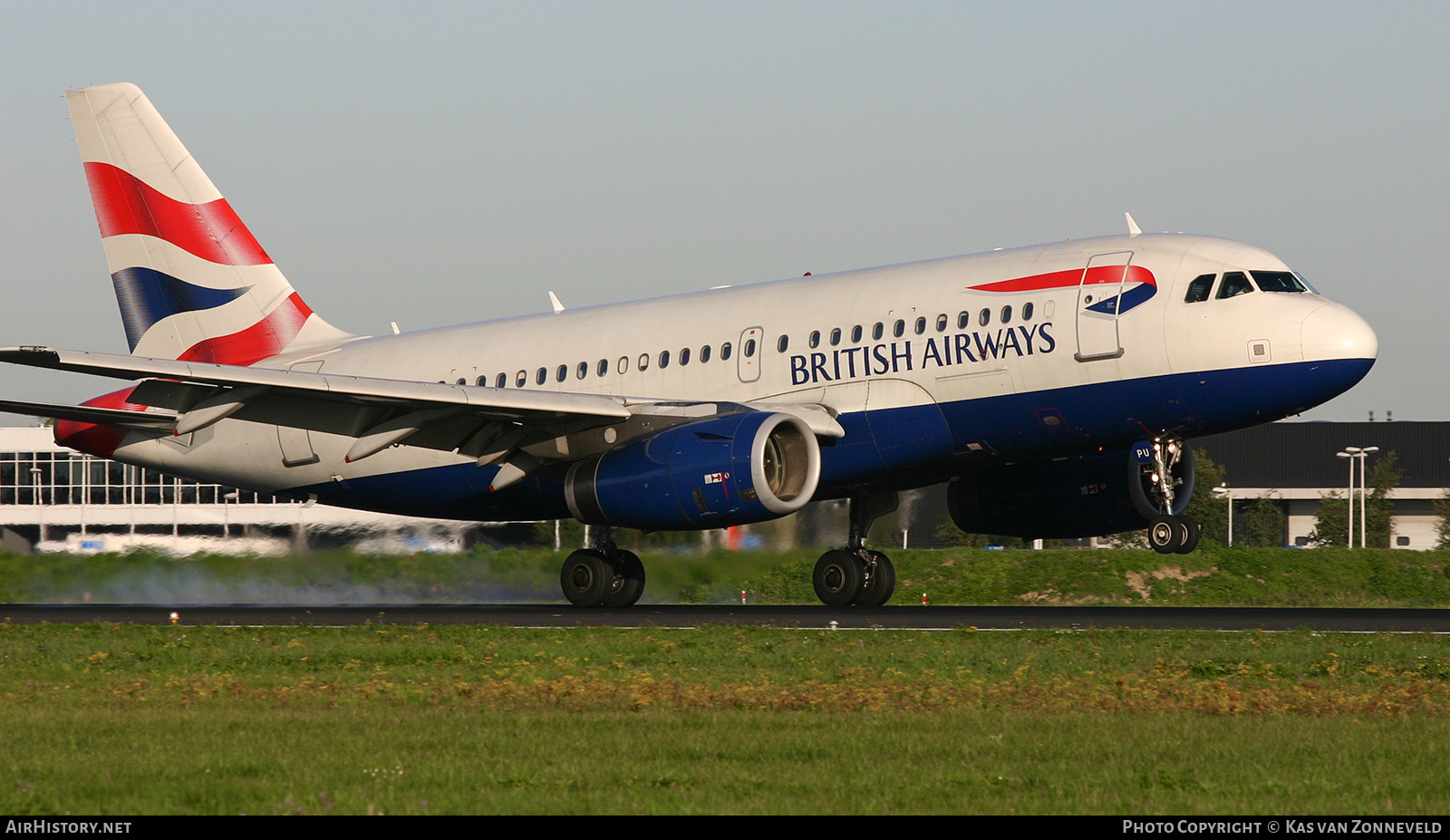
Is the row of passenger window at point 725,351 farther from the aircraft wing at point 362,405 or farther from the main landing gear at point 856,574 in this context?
the main landing gear at point 856,574

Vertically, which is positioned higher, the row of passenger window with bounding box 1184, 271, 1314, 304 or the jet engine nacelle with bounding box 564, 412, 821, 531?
the row of passenger window with bounding box 1184, 271, 1314, 304

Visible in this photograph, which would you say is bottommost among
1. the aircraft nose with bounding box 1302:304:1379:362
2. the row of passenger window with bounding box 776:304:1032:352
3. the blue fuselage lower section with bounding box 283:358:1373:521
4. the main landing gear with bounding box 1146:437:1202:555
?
the main landing gear with bounding box 1146:437:1202:555

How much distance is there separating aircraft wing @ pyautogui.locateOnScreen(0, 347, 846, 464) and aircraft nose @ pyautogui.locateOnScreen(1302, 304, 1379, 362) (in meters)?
6.89

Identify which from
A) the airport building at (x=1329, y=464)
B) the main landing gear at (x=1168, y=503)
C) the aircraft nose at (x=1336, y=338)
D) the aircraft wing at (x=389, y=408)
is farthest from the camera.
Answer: the airport building at (x=1329, y=464)

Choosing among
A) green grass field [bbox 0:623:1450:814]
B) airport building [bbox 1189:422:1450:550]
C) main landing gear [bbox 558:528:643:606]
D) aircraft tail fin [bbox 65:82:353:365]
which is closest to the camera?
green grass field [bbox 0:623:1450:814]

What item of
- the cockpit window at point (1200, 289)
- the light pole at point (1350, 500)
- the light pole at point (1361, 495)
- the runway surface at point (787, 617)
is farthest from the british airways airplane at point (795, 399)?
the light pole at point (1361, 495)

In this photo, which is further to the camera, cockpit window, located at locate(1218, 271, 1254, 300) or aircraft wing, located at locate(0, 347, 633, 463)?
aircraft wing, located at locate(0, 347, 633, 463)

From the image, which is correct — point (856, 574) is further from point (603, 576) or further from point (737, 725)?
point (737, 725)

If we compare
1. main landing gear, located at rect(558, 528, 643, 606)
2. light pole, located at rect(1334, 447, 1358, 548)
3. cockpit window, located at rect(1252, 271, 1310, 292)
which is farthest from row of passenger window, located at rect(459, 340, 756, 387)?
light pole, located at rect(1334, 447, 1358, 548)

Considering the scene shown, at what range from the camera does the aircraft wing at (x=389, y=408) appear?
23344 mm

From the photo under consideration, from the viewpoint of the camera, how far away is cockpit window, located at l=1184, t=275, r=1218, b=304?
22656mm

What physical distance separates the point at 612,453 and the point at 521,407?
5.05 ft

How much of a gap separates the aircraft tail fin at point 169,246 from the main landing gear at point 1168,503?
16926 millimetres

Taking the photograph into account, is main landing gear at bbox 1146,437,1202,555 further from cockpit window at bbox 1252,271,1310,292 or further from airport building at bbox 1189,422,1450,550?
airport building at bbox 1189,422,1450,550
